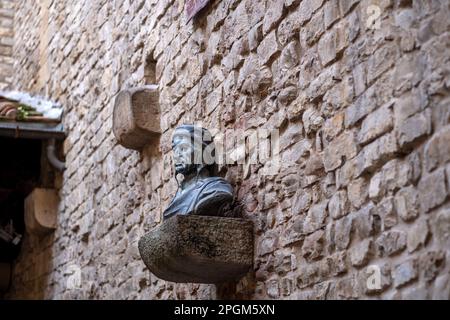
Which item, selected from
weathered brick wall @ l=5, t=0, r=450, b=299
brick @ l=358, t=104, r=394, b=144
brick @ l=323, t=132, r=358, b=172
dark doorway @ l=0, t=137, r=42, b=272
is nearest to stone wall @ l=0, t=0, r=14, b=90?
dark doorway @ l=0, t=137, r=42, b=272

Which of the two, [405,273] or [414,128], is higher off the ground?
[414,128]

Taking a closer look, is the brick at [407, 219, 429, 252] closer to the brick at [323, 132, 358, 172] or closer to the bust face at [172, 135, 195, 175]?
the brick at [323, 132, 358, 172]

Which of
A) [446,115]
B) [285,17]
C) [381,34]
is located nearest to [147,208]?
[285,17]

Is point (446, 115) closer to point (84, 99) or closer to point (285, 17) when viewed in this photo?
point (285, 17)

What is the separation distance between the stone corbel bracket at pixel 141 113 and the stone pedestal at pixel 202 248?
1.32 meters

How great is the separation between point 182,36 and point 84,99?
211 centimetres

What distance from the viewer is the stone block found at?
778cm

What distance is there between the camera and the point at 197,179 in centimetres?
449

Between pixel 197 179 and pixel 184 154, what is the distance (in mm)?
145

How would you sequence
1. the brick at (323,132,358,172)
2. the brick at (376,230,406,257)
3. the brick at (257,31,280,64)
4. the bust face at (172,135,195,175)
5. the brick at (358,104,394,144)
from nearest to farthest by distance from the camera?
the brick at (376,230,406,257), the brick at (358,104,394,144), the brick at (323,132,358,172), the brick at (257,31,280,64), the bust face at (172,135,195,175)

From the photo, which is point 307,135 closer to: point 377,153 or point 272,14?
point 377,153

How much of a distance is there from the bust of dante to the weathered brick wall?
13cm

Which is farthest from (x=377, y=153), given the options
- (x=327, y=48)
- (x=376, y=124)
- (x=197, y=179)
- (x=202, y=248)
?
(x=197, y=179)

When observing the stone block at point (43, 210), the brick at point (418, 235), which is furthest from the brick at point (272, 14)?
the stone block at point (43, 210)
